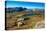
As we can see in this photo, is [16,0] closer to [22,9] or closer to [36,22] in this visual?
[22,9]

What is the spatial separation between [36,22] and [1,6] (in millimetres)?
326

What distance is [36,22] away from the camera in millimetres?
718

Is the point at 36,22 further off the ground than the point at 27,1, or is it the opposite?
the point at 27,1

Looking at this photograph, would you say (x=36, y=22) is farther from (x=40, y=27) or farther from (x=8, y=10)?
(x=8, y=10)

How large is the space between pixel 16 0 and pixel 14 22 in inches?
7.4

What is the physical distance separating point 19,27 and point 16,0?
23cm

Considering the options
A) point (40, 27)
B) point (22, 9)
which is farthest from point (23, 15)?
point (40, 27)

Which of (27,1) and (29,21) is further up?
(27,1)

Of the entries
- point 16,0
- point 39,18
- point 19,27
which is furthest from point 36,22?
point 16,0

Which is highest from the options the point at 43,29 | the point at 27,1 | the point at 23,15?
the point at 27,1

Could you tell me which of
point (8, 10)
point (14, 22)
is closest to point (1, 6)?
point (8, 10)

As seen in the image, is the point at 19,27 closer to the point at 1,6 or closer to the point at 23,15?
the point at 23,15

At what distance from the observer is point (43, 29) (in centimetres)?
73

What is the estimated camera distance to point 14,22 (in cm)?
69
